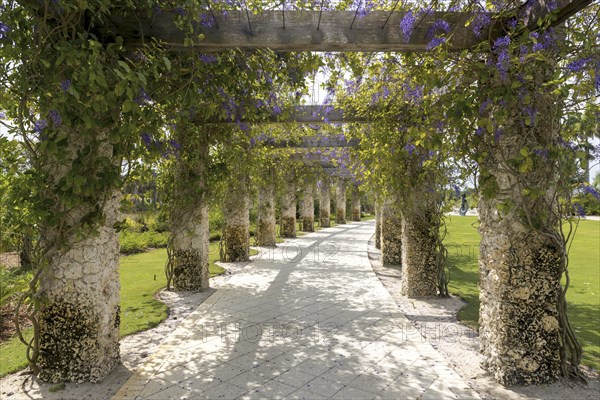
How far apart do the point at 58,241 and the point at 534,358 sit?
431cm

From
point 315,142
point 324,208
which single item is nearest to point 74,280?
point 315,142

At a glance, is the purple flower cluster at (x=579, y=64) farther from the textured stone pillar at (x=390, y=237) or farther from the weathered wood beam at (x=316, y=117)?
the textured stone pillar at (x=390, y=237)

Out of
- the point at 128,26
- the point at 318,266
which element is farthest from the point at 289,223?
the point at 128,26

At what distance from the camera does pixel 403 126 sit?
20.6ft

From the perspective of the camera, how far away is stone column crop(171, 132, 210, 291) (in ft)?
22.7

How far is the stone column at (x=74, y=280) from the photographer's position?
10.9 feet

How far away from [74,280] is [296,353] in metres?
2.34

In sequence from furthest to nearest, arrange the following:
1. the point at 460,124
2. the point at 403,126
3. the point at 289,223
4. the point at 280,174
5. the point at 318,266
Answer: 1. the point at 289,223
2. the point at 280,174
3. the point at 318,266
4. the point at 403,126
5. the point at 460,124

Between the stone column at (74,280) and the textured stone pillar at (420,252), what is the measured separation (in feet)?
15.9

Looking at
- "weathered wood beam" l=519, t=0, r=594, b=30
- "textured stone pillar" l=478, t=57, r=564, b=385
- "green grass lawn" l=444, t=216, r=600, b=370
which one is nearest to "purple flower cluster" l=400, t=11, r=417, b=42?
"weathered wood beam" l=519, t=0, r=594, b=30

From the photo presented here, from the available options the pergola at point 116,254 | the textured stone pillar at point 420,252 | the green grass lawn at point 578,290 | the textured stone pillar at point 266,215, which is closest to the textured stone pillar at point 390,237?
the green grass lawn at point 578,290

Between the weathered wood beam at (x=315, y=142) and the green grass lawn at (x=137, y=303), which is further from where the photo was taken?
the weathered wood beam at (x=315, y=142)

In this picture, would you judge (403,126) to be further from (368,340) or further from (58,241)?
(58,241)

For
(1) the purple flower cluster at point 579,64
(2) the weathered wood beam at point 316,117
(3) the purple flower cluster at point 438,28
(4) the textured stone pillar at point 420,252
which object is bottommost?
(4) the textured stone pillar at point 420,252
